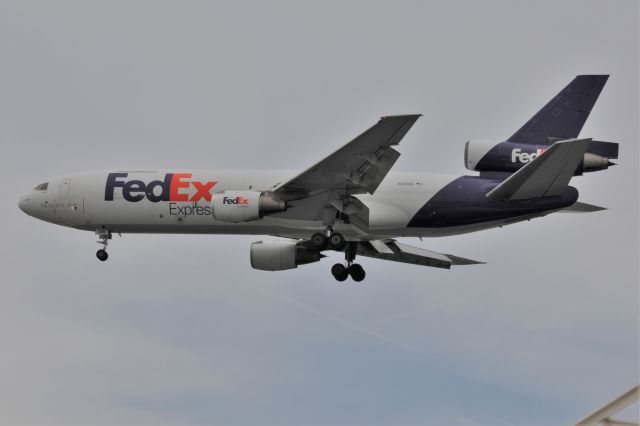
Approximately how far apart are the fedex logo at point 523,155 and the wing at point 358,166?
17.8 ft

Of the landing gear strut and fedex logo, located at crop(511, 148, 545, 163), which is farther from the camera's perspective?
fedex logo, located at crop(511, 148, 545, 163)

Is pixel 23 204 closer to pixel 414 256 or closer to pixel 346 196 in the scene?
pixel 346 196

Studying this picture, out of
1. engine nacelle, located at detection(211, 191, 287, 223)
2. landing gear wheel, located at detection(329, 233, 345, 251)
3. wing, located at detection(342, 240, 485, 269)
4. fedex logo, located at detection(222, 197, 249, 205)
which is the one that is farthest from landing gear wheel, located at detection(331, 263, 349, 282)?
fedex logo, located at detection(222, 197, 249, 205)

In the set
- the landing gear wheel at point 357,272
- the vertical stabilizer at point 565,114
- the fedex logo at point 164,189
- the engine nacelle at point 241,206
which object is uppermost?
the vertical stabilizer at point 565,114

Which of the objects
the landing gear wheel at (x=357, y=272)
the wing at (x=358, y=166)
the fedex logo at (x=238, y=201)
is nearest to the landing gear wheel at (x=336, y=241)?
the wing at (x=358, y=166)

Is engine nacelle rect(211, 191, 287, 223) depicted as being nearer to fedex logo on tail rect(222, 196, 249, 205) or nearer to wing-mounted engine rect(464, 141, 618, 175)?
fedex logo on tail rect(222, 196, 249, 205)

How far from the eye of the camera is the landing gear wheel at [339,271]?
37.7 metres

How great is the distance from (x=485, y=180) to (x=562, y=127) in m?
3.77

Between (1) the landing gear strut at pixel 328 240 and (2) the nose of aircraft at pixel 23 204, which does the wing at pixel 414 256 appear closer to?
(1) the landing gear strut at pixel 328 240

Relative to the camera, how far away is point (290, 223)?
3653cm

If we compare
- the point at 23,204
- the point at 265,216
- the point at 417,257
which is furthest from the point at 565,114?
the point at 23,204

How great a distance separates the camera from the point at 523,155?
118 ft

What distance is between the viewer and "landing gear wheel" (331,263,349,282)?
37.7m

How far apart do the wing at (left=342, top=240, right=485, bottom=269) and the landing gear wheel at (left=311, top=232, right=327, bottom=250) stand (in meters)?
5.62
